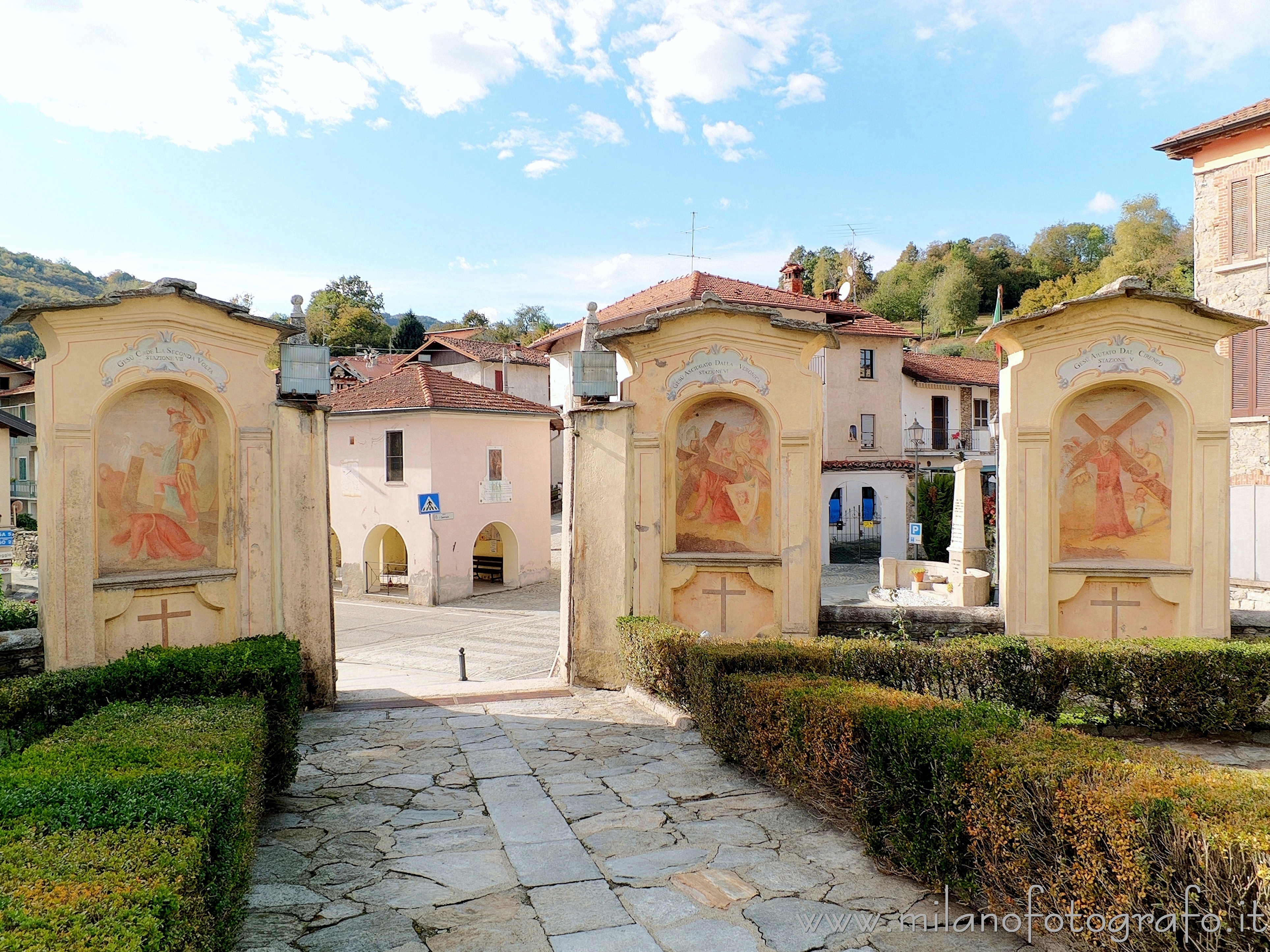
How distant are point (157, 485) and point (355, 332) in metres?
58.6

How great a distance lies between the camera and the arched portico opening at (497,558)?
28188 mm

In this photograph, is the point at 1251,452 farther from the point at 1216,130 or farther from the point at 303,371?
the point at 303,371

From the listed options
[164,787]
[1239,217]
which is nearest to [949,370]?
[1239,217]

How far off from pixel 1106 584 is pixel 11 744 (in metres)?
10.5

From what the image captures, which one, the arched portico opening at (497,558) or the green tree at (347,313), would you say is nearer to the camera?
the arched portico opening at (497,558)

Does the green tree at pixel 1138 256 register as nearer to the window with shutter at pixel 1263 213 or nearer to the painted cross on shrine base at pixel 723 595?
the window with shutter at pixel 1263 213

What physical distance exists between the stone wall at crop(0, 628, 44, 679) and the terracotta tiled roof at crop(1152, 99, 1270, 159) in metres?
22.2

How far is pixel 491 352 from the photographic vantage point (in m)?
45.7

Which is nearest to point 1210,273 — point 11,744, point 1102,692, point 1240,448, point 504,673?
point 1240,448

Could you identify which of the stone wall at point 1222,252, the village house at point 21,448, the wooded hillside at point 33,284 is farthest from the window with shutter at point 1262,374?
the wooded hillside at point 33,284

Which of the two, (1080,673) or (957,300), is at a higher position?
(957,300)

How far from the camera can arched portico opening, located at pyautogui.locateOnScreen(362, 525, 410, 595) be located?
26.7 m

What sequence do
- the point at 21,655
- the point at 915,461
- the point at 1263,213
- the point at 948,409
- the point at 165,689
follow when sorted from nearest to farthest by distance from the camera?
the point at 165,689
the point at 21,655
the point at 1263,213
the point at 915,461
the point at 948,409

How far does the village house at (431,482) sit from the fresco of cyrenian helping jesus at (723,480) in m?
14.5
